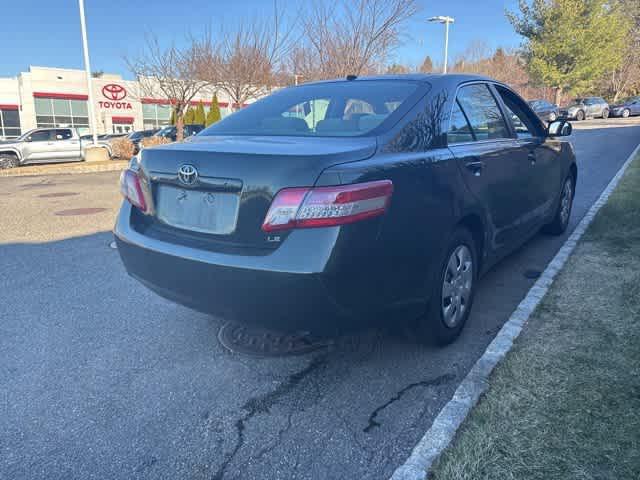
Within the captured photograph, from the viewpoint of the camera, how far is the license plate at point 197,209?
96.7 inches

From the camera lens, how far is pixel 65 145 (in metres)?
20.1

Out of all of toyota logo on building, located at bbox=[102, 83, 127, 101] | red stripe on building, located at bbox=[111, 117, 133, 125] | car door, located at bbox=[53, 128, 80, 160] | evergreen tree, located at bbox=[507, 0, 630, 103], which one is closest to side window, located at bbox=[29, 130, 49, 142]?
car door, located at bbox=[53, 128, 80, 160]

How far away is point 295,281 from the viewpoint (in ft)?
7.36

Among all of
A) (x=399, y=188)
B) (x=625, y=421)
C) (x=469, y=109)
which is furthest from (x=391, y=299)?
(x=469, y=109)

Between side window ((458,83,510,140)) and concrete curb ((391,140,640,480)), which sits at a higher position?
side window ((458,83,510,140))

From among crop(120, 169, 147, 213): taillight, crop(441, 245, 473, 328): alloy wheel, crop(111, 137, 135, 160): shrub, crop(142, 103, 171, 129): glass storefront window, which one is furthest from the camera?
crop(142, 103, 171, 129): glass storefront window

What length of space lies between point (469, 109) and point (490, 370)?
5.83 feet

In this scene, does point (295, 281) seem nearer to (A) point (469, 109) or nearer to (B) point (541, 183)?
(A) point (469, 109)

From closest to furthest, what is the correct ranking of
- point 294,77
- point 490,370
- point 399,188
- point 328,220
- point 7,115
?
point 328,220 → point 399,188 → point 490,370 → point 294,77 → point 7,115

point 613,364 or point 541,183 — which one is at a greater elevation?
point 541,183

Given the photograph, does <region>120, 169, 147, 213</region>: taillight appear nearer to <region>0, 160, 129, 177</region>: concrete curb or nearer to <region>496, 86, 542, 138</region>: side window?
<region>496, 86, 542, 138</region>: side window

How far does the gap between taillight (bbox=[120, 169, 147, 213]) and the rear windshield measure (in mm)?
616

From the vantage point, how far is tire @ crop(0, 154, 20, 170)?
1870 centimetres

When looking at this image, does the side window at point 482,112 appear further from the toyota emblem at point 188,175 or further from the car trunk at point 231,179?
the toyota emblem at point 188,175
